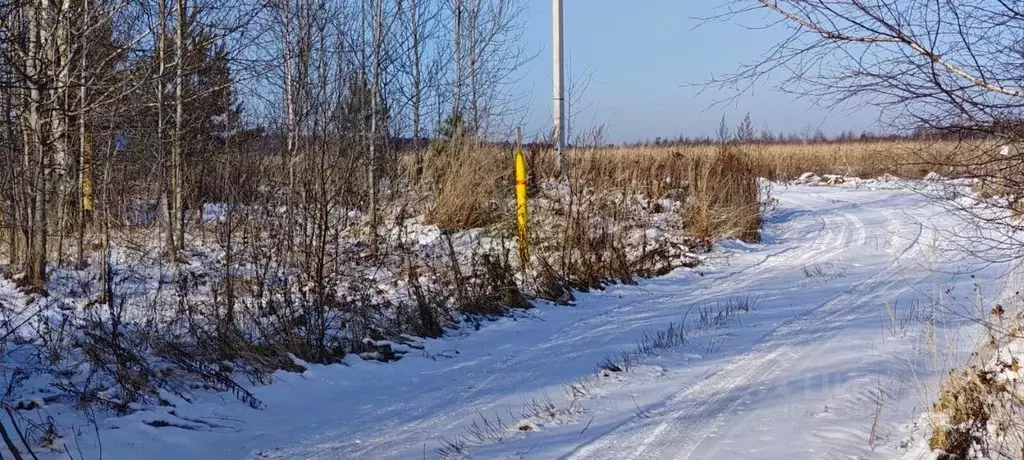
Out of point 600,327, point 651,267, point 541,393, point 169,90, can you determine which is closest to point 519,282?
point 600,327

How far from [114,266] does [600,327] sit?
6.92 meters

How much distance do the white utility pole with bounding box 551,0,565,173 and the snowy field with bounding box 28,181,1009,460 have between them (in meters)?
5.15

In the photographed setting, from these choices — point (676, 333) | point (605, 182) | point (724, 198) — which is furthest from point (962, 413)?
point (724, 198)

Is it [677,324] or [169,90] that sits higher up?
[169,90]

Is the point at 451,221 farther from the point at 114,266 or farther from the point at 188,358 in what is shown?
the point at 188,358

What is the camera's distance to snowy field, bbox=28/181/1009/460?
4.21m

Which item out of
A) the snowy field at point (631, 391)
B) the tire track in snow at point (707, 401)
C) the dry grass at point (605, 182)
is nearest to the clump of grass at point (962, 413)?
the snowy field at point (631, 391)

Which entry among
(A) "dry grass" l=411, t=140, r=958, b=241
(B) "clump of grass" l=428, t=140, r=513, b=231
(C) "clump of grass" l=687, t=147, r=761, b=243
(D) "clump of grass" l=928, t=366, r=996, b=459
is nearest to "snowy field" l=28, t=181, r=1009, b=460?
(D) "clump of grass" l=928, t=366, r=996, b=459

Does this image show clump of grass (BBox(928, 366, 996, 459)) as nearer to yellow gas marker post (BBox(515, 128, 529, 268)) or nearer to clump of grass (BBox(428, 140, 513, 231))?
yellow gas marker post (BBox(515, 128, 529, 268))

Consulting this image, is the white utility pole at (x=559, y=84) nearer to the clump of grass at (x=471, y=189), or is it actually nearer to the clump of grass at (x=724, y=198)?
the clump of grass at (x=471, y=189)

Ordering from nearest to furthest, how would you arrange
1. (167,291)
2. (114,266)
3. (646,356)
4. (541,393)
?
(541,393), (646,356), (167,291), (114,266)

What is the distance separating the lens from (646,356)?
6.05 meters

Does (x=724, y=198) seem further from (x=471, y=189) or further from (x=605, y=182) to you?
(x=471, y=189)

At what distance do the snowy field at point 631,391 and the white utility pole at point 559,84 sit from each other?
5.15 m
